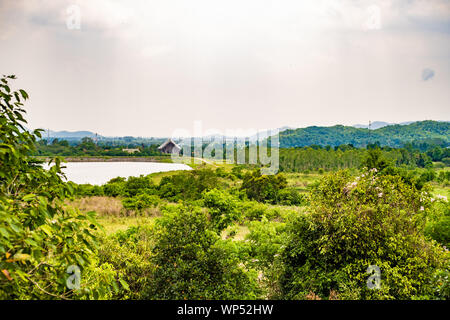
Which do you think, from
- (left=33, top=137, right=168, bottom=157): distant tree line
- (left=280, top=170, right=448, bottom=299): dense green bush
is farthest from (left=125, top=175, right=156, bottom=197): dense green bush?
(left=280, top=170, right=448, bottom=299): dense green bush

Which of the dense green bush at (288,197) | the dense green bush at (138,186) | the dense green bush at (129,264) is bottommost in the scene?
the dense green bush at (288,197)

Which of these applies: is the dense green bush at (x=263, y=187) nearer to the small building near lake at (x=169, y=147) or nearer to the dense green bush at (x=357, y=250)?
the small building near lake at (x=169, y=147)

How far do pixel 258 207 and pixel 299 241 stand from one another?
9.25m

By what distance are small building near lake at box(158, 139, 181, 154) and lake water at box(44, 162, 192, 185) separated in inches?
74.0

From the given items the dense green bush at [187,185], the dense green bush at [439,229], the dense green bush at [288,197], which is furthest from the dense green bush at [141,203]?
the dense green bush at [439,229]

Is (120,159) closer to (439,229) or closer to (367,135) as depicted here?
(439,229)

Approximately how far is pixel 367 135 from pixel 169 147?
39.7 m

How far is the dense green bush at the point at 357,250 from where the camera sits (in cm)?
407

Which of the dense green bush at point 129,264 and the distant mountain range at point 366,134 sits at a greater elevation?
the distant mountain range at point 366,134

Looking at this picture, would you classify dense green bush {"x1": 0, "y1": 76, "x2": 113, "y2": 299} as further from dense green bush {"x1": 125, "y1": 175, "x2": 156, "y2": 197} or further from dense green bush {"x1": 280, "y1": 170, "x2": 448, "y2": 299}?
dense green bush {"x1": 125, "y1": 175, "x2": 156, "y2": 197}

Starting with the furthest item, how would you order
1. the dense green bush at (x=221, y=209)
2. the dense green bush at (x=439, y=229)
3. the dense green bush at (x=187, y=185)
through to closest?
the dense green bush at (x=187, y=185) → the dense green bush at (x=221, y=209) → the dense green bush at (x=439, y=229)

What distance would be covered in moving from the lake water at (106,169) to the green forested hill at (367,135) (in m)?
25.2

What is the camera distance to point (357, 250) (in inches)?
173

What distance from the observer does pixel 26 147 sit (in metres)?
2.12
